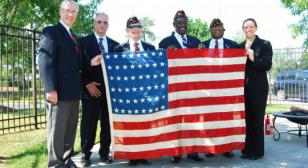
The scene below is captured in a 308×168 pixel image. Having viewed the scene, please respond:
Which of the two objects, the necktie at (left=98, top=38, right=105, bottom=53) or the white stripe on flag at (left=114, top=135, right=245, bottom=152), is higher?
the necktie at (left=98, top=38, right=105, bottom=53)

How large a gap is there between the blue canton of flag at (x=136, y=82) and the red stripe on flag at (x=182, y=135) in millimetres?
378

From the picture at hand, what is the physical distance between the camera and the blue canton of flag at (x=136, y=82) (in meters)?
5.09

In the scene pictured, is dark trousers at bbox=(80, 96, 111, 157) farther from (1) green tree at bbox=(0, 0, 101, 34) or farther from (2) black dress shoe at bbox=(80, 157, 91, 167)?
(1) green tree at bbox=(0, 0, 101, 34)

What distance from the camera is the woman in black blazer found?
18.3 feet

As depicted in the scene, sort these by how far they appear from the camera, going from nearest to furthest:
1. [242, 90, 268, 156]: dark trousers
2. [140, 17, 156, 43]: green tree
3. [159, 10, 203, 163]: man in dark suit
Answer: [159, 10, 203, 163]: man in dark suit
[242, 90, 268, 156]: dark trousers
[140, 17, 156, 43]: green tree

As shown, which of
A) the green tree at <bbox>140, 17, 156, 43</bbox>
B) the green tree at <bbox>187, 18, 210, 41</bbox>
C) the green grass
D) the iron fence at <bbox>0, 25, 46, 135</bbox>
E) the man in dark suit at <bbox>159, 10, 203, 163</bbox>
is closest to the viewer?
the green grass

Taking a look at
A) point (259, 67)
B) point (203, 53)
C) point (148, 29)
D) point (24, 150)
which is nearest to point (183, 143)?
point (203, 53)

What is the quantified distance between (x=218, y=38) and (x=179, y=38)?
2.13 feet

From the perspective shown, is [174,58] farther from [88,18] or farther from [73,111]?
[88,18]

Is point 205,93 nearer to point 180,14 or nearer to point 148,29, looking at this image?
Result: point 180,14

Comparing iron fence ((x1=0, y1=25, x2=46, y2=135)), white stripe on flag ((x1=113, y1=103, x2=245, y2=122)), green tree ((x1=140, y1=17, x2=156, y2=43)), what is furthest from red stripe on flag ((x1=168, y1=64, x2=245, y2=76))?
green tree ((x1=140, y1=17, x2=156, y2=43))

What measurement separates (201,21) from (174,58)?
1485 centimetres

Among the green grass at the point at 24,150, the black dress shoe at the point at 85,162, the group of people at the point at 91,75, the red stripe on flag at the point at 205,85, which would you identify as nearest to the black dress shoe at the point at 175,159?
the group of people at the point at 91,75

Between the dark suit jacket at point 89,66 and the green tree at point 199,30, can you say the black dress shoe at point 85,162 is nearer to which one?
the dark suit jacket at point 89,66
